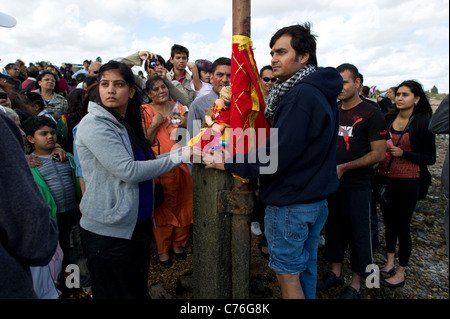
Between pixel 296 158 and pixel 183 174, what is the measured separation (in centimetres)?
208

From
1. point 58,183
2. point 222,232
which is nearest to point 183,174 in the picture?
point 58,183

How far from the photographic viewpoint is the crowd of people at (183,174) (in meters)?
1.69

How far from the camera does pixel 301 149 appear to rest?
5.56 feet

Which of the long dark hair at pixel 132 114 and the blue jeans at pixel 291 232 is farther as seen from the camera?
the long dark hair at pixel 132 114

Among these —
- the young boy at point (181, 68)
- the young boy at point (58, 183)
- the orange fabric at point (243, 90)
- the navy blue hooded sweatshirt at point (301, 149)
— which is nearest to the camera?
the navy blue hooded sweatshirt at point (301, 149)

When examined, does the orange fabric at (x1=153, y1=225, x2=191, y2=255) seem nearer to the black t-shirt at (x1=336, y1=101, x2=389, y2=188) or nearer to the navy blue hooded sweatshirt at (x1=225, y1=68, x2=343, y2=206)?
the navy blue hooded sweatshirt at (x1=225, y1=68, x2=343, y2=206)

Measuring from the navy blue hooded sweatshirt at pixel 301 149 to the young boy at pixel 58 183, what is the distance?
187 centimetres

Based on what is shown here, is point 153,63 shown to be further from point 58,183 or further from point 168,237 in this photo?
point 168,237

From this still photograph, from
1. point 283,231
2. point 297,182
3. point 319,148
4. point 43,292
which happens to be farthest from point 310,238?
point 43,292

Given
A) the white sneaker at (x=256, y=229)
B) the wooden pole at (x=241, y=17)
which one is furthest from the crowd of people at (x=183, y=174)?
the white sneaker at (x=256, y=229)

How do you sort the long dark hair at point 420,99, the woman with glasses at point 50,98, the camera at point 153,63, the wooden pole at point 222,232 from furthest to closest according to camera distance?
the woman with glasses at point 50,98 < the camera at point 153,63 < the long dark hair at point 420,99 < the wooden pole at point 222,232

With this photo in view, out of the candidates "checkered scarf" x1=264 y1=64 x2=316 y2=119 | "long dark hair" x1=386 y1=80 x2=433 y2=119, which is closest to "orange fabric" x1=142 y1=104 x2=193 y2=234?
"checkered scarf" x1=264 y1=64 x2=316 y2=119

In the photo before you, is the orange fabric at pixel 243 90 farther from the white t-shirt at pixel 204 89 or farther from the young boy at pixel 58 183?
the white t-shirt at pixel 204 89

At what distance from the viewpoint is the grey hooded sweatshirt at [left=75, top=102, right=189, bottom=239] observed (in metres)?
1.72
